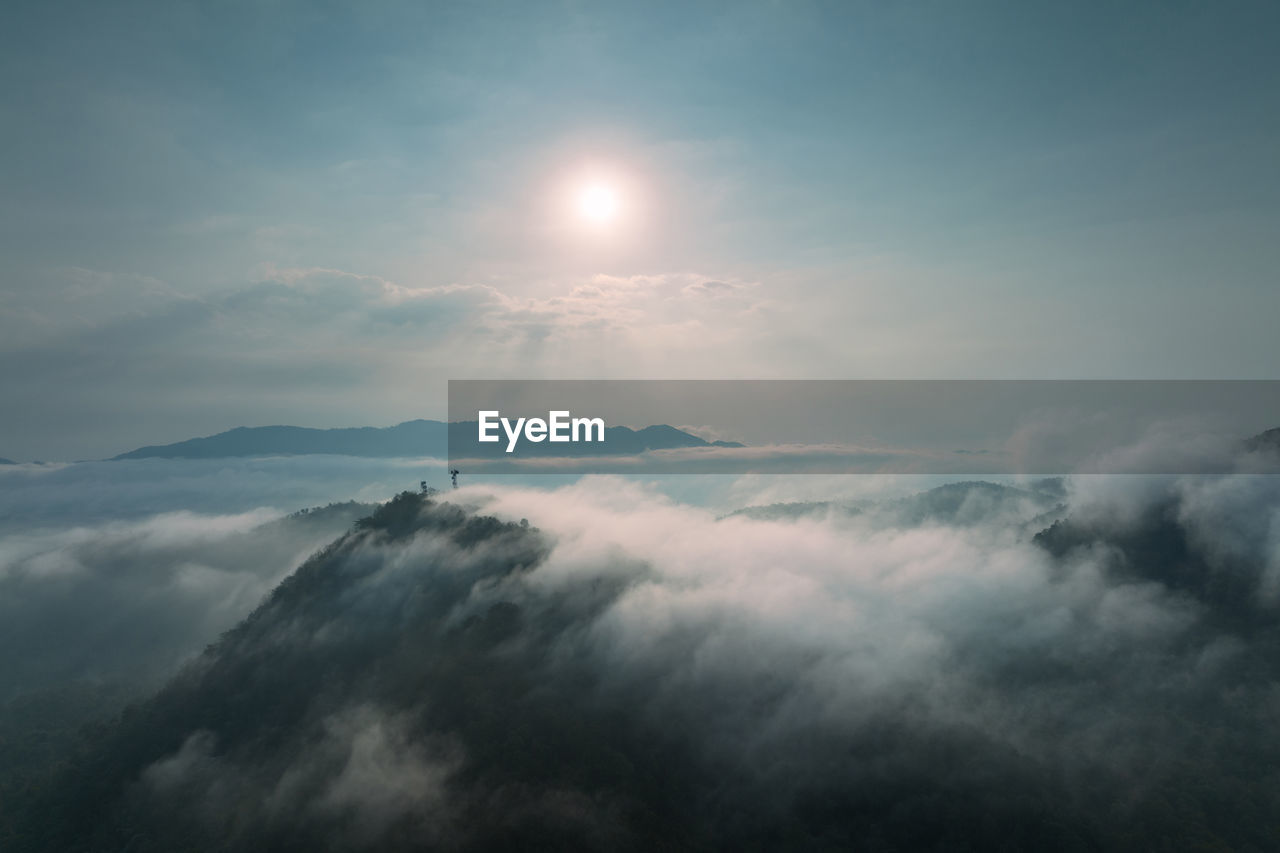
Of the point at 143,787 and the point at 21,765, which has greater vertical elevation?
the point at 143,787

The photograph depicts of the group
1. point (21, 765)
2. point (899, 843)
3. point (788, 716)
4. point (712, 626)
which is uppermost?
point (712, 626)

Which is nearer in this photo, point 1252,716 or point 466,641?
point 1252,716

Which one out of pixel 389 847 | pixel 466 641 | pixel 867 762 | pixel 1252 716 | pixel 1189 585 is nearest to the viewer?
pixel 389 847

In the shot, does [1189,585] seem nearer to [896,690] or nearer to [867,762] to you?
[896,690]

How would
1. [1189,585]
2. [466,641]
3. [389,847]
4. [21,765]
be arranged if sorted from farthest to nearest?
[1189,585] → [21,765] → [466,641] → [389,847]

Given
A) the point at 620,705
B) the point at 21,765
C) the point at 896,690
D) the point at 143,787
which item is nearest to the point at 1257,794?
the point at 896,690

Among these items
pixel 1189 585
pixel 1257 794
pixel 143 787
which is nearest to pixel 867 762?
pixel 1257 794

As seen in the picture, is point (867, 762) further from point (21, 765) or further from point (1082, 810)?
point (21, 765)

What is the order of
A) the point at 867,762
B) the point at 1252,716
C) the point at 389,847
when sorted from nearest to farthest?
the point at 389,847
the point at 867,762
the point at 1252,716

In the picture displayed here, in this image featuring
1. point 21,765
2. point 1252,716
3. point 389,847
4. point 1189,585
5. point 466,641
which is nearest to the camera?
point 389,847
